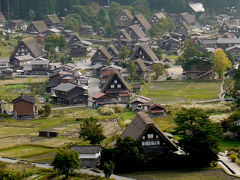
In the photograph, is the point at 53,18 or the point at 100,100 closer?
the point at 100,100

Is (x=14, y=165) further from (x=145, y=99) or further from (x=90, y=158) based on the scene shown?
(x=145, y=99)

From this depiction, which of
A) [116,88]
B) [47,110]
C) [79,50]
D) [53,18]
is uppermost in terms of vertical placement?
[53,18]

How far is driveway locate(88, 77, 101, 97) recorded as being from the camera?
5088cm

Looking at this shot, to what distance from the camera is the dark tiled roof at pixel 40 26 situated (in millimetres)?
78500

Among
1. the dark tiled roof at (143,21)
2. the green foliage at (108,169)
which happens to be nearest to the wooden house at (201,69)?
the dark tiled roof at (143,21)

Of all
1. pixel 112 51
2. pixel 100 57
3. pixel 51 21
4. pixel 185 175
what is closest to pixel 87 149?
pixel 185 175

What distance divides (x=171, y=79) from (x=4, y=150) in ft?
82.2

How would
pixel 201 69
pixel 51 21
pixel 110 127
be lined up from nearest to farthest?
pixel 110 127 < pixel 201 69 < pixel 51 21

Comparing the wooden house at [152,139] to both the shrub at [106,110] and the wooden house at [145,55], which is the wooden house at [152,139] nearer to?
the shrub at [106,110]

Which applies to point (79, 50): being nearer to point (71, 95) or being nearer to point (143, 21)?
point (143, 21)

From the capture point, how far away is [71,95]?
157 ft

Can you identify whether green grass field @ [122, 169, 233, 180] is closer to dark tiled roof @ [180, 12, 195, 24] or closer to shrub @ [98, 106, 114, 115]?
shrub @ [98, 106, 114, 115]

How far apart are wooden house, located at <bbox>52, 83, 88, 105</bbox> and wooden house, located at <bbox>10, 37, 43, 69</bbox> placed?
16.0m

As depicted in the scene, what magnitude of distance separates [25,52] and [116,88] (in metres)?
22.2
